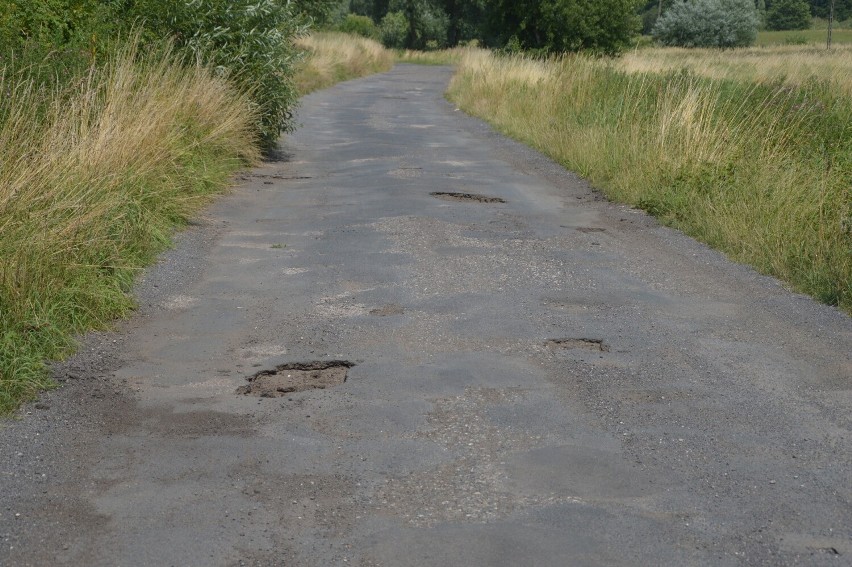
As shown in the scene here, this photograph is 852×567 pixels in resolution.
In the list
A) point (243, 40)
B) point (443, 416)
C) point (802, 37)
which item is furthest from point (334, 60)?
point (802, 37)

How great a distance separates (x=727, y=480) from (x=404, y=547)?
1535mm

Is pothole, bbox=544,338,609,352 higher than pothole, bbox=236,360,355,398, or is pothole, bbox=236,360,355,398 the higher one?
pothole, bbox=236,360,355,398

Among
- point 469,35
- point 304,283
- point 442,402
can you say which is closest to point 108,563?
point 442,402

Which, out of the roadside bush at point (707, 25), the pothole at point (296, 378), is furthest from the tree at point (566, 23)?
the roadside bush at point (707, 25)

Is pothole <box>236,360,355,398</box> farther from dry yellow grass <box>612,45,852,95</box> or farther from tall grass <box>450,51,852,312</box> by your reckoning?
dry yellow grass <box>612,45,852,95</box>

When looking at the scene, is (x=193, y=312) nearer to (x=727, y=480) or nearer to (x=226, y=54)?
(x=727, y=480)

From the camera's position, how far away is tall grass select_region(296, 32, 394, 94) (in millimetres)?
34513

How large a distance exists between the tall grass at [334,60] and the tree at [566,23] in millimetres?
6289

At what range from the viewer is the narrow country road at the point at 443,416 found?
412 cm

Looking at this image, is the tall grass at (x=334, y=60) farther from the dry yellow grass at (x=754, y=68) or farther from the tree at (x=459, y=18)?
the tree at (x=459, y=18)

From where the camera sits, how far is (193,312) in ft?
24.3

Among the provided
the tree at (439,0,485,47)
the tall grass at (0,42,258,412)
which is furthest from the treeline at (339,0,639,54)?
the tree at (439,0,485,47)

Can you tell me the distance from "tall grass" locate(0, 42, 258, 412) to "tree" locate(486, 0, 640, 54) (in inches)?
970

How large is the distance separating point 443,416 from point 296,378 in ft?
3.44
